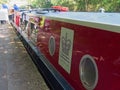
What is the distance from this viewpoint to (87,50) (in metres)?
3.03

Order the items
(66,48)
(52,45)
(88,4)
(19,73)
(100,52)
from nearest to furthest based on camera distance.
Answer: (100,52), (66,48), (52,45), (19,73), (88,4)

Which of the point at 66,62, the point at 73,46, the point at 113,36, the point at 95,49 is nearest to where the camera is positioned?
the point at 113,36

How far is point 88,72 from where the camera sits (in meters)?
3.02

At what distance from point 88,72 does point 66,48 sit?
794 mm

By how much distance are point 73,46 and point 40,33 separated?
233cm

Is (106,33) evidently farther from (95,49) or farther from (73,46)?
(73,46)

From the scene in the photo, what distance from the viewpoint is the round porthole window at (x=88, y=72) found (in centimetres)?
283

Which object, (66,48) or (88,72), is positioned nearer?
(88,72)

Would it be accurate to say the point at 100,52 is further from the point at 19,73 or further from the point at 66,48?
the point at 19,73

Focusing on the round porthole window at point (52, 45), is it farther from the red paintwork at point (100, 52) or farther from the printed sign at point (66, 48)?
the red paintwork at point (100, 52)

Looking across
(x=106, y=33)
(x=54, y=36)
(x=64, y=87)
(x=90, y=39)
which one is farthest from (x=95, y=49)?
(x=54, y=36)

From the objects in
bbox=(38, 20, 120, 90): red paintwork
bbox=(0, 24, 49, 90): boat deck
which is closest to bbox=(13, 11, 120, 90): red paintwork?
bbox=(38, 20, 120, 90): red paintwork

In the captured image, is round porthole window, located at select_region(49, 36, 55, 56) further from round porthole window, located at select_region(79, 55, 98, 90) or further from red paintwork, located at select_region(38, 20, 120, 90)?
round porthole window, located at select_region(79, 55, 98, 90)

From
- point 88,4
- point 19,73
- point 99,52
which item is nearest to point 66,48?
point 99,52
